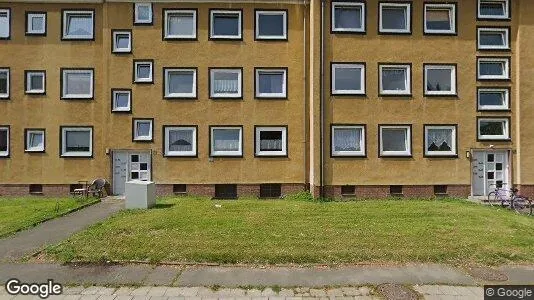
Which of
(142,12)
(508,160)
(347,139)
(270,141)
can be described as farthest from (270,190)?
(508,160)

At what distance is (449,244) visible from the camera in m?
8.55

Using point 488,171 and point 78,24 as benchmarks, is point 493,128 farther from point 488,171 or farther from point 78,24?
point 78,24

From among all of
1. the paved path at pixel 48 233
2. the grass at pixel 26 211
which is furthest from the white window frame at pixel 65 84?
the paved path at pixel 48 233

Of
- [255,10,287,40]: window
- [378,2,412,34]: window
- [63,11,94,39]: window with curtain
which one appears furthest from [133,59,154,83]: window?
[378,2,412,34]: window

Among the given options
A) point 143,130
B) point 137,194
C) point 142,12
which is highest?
point 142,12

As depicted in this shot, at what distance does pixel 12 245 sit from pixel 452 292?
897 cm

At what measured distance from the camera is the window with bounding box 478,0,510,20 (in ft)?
58.9

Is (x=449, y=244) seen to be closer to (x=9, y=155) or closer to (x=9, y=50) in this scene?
(x=9, y=155)

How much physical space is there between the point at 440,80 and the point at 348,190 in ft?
21.4

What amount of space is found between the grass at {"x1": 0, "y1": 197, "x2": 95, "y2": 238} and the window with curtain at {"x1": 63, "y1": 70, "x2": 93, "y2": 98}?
5.00 m

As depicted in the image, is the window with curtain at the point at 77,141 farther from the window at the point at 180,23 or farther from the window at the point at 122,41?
the window at the point at 180,23

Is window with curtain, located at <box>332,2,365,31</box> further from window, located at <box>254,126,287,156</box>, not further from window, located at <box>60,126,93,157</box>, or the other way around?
window, located at <box>60,126,93,157</box>

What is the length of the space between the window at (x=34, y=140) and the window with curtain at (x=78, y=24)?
460 centimetres

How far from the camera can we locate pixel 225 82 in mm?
17984
